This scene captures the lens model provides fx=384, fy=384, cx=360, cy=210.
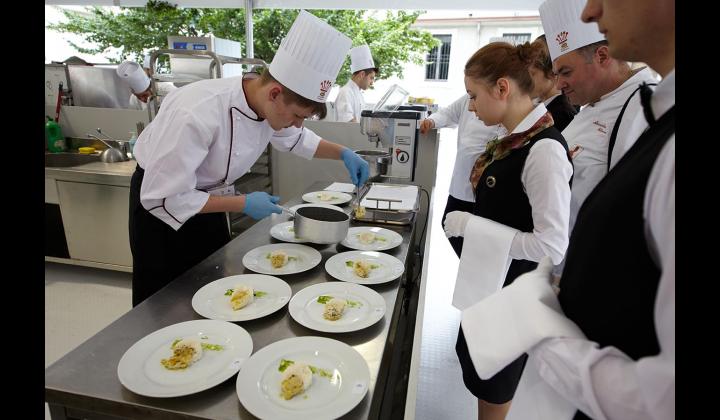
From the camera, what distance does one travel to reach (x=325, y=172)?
3104mm

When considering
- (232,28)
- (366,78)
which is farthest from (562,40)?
(232,28)

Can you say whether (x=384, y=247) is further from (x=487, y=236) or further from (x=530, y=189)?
(x=530, y=189)

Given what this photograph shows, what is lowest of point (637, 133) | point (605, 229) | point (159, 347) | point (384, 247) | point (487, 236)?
point (159, 347)

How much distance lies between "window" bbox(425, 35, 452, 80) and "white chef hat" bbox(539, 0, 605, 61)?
11.3 meters

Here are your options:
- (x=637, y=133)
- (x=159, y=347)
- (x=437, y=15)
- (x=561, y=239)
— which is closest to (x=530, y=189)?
Result: (x=561, y=239)

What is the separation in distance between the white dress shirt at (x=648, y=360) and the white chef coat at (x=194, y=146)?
4.06ft

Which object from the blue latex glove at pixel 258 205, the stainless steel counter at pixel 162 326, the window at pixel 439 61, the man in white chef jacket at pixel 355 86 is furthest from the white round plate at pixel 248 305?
the window at pixel 439 61

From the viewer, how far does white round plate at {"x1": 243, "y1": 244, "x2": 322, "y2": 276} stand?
1.39 metres

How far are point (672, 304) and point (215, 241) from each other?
1.68 metres

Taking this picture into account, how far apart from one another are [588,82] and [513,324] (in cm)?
131

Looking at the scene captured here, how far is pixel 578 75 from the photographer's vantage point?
1.53 metres

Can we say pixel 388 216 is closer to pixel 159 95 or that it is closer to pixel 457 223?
pixel 457 223

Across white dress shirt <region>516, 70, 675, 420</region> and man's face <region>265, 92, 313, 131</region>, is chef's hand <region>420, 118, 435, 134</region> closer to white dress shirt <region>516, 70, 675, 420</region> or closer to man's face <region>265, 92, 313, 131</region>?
man's face <region>265, 92, 313, 131</region>

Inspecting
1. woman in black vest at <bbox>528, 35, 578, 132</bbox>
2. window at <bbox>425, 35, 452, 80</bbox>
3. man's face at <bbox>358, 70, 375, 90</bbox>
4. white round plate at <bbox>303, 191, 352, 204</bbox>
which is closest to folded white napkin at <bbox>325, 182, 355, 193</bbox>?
white round plate at <bbox>303, 191, 352, 204</bbox>
